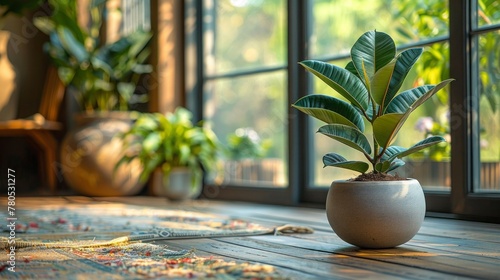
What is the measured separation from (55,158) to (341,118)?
3.98 m

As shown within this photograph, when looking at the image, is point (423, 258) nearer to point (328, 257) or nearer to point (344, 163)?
point (328, 257)

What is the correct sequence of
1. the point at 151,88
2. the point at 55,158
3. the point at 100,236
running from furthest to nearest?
the point at 55,158 < the point at 151,88 < the point at 100,236

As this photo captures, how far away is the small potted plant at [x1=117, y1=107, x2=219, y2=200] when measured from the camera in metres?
4.42

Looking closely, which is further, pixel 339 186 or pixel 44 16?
pixel 44 16

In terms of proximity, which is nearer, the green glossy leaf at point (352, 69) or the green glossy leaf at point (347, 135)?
the green glossy leaf at point (347, 135)

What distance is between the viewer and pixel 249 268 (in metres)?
1.86

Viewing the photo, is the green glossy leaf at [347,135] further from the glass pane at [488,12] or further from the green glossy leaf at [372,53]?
the glass pane at [488,12]

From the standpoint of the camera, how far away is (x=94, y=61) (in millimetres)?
4988

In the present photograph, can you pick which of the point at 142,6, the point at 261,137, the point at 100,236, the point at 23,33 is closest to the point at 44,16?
the point at 23,33

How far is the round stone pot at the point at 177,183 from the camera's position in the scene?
174 inches

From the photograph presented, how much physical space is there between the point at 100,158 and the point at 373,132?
3.03m

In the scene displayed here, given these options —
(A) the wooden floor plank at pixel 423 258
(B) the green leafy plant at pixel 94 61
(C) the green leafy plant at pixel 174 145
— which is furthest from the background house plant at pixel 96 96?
(A) the wooden floor plank at pixel 423 258

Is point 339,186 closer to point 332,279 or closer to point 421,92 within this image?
point 421,92

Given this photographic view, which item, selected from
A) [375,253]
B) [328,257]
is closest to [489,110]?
[375,253]
